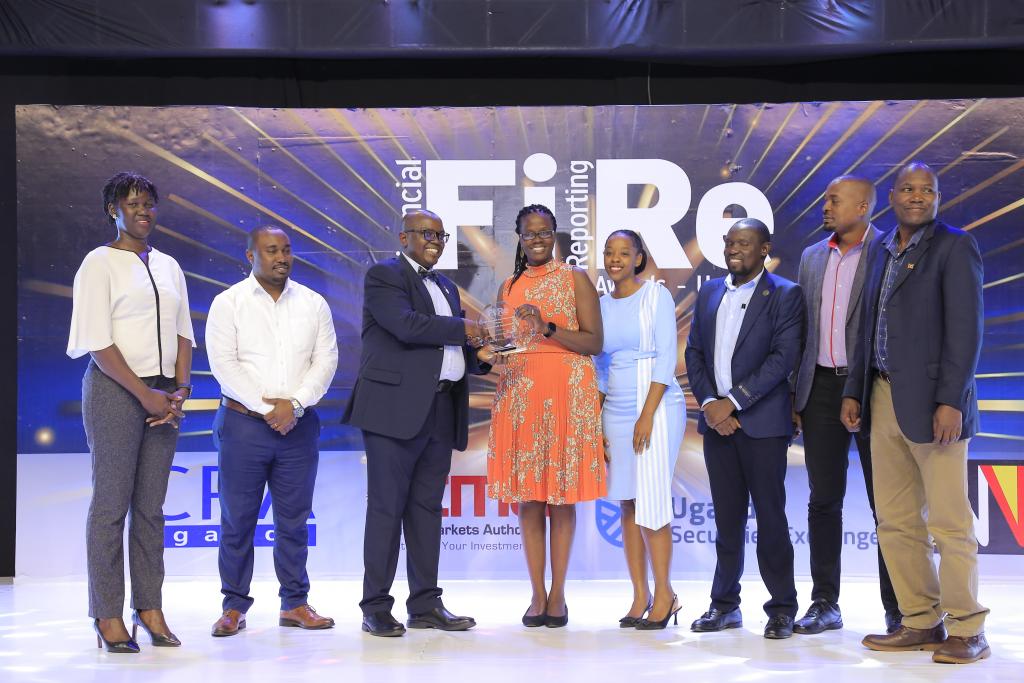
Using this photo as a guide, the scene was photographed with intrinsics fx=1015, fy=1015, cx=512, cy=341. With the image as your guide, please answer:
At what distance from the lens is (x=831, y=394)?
14.6 ft

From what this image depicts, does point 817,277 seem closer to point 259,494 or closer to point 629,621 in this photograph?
point 629,621

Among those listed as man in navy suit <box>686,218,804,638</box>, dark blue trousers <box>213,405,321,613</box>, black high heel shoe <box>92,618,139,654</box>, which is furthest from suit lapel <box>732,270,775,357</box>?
black high heel shoe <box>92,618,139,654</box>

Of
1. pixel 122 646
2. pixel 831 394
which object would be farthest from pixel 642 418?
pixel 122 646

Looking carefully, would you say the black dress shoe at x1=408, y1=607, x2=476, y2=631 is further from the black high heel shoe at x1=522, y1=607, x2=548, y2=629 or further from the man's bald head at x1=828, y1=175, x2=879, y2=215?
the man's bald head at x1=828, y1=175, x2=879, y2=215

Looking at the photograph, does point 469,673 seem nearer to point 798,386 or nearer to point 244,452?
point 244,452

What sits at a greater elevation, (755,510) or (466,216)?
(466,216)

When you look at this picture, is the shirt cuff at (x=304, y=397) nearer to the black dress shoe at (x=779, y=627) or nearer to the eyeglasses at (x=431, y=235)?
the eyeglasses at (x=431, y=235)

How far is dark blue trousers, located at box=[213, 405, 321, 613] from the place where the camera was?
14.8ft

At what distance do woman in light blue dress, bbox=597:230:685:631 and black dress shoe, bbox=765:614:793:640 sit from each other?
43 centimetres

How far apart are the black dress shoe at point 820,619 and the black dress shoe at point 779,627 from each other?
101 millimetres

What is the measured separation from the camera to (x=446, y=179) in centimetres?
570

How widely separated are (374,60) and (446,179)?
0.91 metres

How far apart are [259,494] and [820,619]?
255 cm

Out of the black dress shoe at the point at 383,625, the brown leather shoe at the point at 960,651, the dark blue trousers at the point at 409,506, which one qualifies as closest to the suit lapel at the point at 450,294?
the dark blue trousers at the point at 409,506
